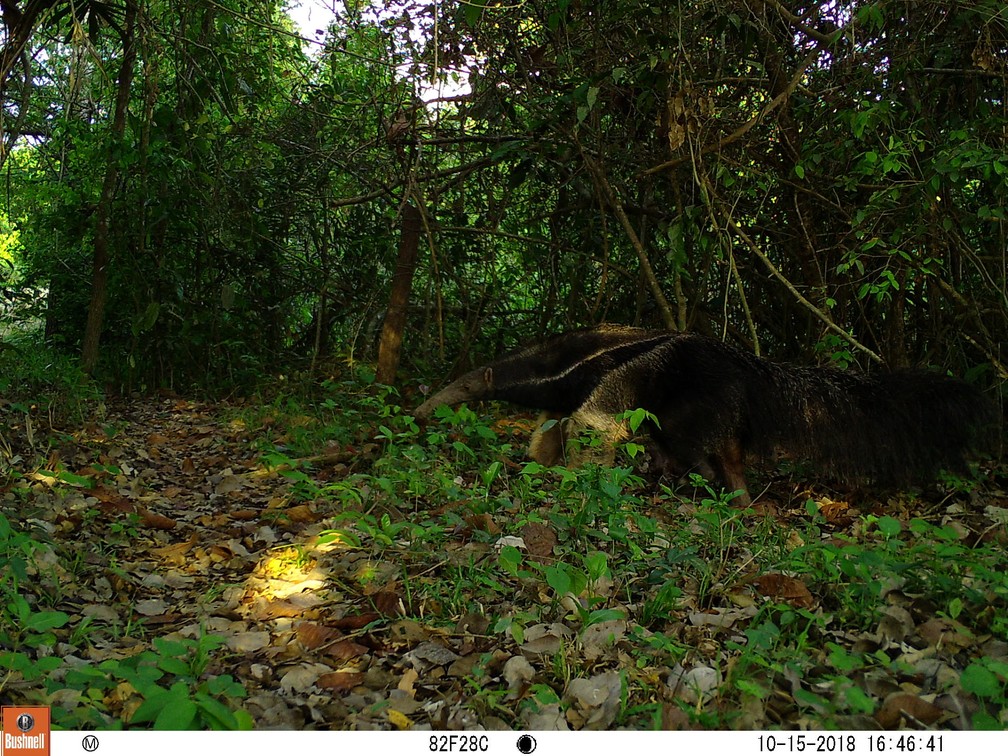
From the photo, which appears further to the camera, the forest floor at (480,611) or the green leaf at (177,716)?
the forest floor at (480,611)

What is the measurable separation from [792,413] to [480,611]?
2683 mm

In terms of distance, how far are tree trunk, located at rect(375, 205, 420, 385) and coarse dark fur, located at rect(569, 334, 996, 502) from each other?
1.65 metres

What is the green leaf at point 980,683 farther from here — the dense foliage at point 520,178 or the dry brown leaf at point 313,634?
the dense foliage at point 520,178

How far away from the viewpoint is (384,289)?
300 inches

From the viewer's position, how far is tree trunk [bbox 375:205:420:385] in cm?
606

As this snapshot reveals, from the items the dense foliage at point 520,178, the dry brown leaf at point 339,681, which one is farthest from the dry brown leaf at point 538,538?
the dense foliage at point 520,178

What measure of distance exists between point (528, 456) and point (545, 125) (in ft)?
7.31

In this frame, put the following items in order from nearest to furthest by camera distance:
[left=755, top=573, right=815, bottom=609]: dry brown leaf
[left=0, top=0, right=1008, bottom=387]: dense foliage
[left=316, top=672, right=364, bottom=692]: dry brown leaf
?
→ [left=316, top=672, right=364, bottom=692]: dry brown leaf < [left=755, top=573, right=815, bottom=609]: dry brown leaf < [left=0, top=0, right=1008, bottom=387]: dense foliage

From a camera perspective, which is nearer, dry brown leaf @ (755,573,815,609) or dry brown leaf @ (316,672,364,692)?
dry brown leaf @ (316,672,364,692)

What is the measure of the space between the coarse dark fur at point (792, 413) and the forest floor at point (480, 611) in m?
0.39

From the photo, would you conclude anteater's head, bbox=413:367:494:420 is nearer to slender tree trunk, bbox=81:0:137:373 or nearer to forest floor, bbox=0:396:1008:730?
forest floor, bbox=0:396:1008:730

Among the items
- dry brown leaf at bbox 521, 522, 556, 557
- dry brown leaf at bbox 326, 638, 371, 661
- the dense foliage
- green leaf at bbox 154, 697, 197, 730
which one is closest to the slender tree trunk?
the dense foliage

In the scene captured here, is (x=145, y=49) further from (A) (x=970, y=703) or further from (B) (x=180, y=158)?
(A) (x=970, y=703)

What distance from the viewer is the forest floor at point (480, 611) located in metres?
2.17
